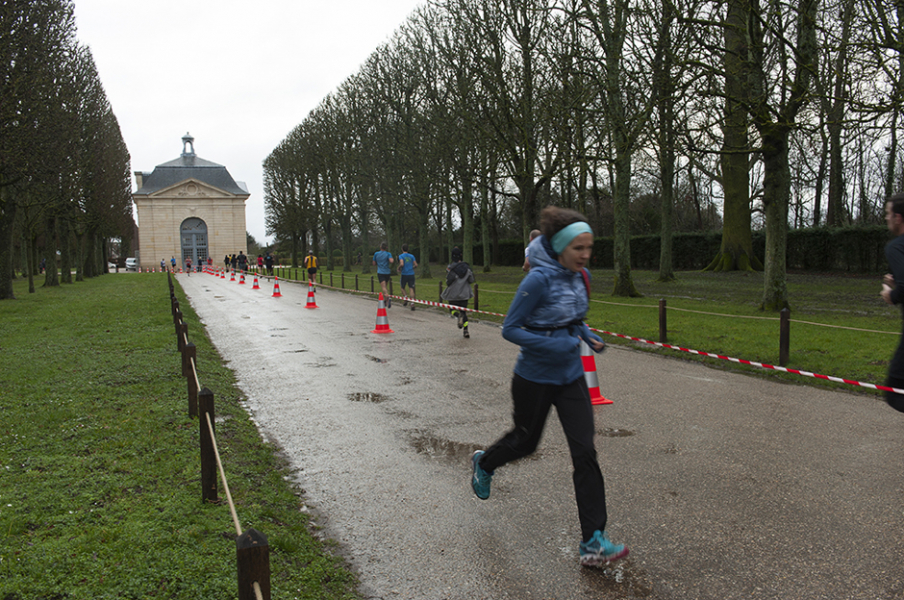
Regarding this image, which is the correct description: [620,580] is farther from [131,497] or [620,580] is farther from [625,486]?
[131,497]

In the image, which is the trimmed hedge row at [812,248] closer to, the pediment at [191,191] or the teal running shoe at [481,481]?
the teal running shoe at [481,481]

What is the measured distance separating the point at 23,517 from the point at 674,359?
8.74 meters

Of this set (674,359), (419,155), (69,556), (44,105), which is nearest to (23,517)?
→ (69,556)

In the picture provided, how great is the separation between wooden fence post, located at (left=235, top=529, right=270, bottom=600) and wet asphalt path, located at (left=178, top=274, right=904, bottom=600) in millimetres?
1158

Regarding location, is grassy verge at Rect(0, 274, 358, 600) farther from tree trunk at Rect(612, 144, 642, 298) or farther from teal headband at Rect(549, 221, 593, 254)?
tree trunk at Rect(612, 144, 642, 298)

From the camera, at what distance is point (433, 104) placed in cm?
2930

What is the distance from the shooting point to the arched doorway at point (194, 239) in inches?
3118

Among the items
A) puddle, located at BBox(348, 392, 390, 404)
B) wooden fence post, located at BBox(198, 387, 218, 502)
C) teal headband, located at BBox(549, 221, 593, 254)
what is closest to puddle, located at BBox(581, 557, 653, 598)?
teal headband, located at BBox(549, 221, 593, 254)

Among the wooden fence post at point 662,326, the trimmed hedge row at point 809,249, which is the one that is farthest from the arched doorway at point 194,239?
the wooden fence post at point 662,326

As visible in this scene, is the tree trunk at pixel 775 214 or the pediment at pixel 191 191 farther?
the pediment at pixel 191 191

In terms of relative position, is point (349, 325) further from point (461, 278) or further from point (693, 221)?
point (693, 221)

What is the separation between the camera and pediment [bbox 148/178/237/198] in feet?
256

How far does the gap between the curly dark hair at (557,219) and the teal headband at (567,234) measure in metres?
0.02

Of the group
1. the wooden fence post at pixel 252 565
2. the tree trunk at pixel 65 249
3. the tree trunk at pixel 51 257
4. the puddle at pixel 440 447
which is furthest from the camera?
the tree trunk at pixel 65 249
